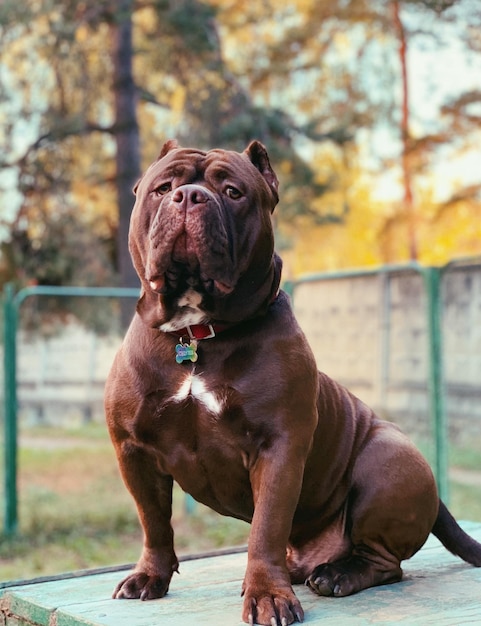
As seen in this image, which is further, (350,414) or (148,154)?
(148,154)

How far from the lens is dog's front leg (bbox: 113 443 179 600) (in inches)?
105

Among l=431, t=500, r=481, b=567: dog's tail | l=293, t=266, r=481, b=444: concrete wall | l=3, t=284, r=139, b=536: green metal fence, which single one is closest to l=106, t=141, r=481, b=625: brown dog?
l=431, t=500, r=481, b=567: dog's tail

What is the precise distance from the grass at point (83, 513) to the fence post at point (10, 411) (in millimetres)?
216

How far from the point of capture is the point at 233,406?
95.5 inches

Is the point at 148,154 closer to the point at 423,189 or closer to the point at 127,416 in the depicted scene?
the point at 423,189

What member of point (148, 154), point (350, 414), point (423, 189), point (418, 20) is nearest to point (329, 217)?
point (148, 154)

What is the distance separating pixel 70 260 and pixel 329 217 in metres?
3.96

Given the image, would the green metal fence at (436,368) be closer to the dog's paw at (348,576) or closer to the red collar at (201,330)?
the dog's paw at (348,576)

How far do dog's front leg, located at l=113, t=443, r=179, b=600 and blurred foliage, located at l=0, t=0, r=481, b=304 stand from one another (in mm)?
7065

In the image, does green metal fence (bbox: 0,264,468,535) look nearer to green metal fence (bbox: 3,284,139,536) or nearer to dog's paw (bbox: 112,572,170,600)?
green metal fence (bbox: 3,284,139,536)

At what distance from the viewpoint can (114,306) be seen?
422 inches

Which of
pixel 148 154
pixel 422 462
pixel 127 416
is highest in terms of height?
pixel 148 154

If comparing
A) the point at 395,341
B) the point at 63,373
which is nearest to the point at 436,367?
the point at 395,341

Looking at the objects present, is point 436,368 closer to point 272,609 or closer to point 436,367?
point 436,367
